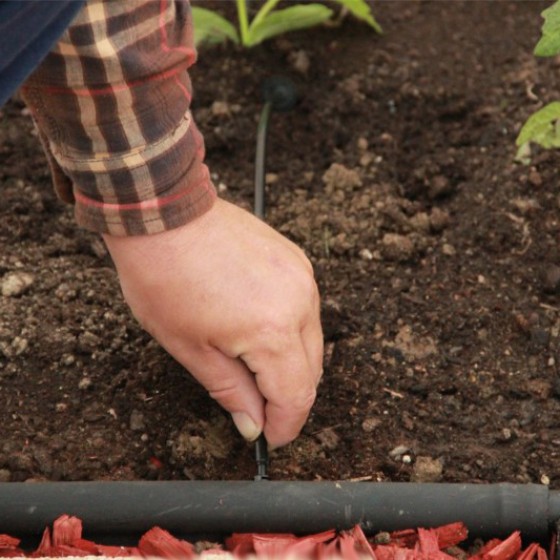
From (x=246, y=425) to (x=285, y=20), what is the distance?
1.19 m

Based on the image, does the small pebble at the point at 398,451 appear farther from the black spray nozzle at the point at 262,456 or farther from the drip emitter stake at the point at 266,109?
the drip emitter stake at the point at 266,109

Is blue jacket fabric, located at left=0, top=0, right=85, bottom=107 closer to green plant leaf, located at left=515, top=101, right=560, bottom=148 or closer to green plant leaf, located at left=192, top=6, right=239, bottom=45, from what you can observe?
green plant leaf, located at left=515, top=101, right=560, bottom=148

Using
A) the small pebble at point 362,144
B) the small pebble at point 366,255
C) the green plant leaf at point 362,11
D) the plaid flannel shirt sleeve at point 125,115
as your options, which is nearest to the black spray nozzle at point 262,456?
the plaid flannel shirt sleeve at point 125,115

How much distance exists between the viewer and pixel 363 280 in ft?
5.83

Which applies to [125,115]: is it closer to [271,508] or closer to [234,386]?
[234,386]

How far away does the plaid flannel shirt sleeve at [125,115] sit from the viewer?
3.76 feet

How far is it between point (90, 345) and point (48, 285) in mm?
174

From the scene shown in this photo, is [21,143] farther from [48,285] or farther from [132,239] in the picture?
[132,239]

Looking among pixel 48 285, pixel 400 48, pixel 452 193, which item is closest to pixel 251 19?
pixel 400 48

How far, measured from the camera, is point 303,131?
6.95ft

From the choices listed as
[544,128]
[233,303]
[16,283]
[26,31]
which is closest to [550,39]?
[544,128]

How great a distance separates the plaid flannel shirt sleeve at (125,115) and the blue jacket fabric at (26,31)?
0.18 meters

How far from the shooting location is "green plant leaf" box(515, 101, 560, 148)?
161cm

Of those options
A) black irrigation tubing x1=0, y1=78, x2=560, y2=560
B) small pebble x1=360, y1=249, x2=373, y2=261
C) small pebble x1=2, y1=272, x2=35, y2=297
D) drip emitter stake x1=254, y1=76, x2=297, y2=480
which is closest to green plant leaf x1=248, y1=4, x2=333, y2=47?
drip emitter stake x1=254, y1=76, x2=297, y2=480
